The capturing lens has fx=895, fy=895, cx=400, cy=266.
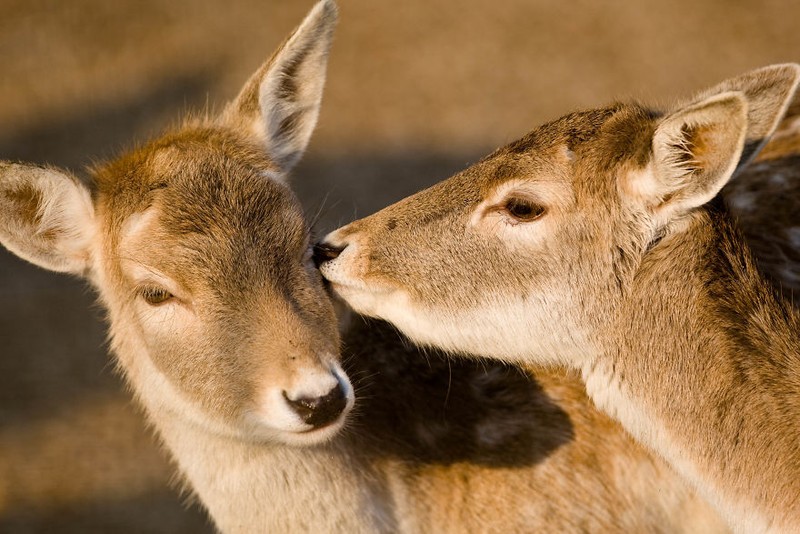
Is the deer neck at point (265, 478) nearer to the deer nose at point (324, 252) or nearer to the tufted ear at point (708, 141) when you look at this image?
the deer nose at point (324, 252)

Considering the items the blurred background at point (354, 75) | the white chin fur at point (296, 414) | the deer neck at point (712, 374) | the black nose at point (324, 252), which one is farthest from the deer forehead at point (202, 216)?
the blurred background at point (354, 75)

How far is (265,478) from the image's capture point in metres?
Result: 3.49

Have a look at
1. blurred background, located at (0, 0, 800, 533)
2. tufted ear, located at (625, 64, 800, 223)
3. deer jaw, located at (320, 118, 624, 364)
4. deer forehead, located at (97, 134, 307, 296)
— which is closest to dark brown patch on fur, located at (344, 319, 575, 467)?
deer jaw, located at (320, 118, 624, 364)

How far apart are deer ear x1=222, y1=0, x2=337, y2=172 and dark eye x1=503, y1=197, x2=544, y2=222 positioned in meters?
1.12

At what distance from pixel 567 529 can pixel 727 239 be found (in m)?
1.35

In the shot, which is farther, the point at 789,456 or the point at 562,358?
the point at 562,358

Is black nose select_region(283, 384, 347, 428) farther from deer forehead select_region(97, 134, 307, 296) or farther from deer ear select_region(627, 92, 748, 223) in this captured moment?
deer ear select_region(627, 92, 748, 223)

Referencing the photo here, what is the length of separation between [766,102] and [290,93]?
6.62 feet

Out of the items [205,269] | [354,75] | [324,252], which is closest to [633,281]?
[324,252]

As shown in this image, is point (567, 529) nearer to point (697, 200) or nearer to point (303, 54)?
point (697, 200)

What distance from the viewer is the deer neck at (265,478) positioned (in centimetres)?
348

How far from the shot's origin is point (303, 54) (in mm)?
3928

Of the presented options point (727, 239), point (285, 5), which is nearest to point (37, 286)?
point (285, 5)

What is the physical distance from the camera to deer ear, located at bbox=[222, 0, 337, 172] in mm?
3818
